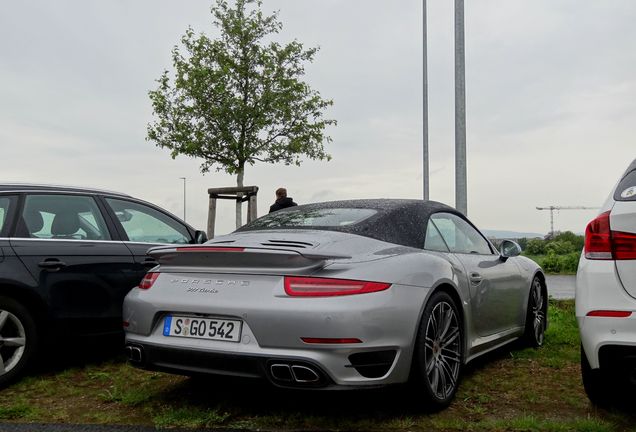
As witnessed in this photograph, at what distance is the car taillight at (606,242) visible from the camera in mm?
3504

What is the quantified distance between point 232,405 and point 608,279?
2.37 m

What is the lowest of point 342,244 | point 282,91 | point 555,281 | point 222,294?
point 555,281

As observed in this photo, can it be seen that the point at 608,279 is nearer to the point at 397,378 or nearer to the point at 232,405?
the point at 397,378

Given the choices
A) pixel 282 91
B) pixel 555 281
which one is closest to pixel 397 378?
pixel 555 281

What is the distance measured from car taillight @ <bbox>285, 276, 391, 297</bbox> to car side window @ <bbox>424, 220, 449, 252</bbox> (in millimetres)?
1012

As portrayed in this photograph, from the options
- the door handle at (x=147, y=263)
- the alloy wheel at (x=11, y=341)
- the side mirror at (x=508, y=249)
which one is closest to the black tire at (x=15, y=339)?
the alloy wheel at (x=11, y=341)

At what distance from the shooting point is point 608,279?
139 inches

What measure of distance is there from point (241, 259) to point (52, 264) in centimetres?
207

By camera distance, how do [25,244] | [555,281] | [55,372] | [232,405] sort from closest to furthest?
[232,405]
[25,244]
[55,372]
[555,281]

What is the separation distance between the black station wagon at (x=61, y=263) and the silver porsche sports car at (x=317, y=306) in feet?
3.92

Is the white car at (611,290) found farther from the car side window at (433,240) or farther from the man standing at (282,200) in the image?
the man standing at (282,200)

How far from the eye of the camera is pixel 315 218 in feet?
15.1

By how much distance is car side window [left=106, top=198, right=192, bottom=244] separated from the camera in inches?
232

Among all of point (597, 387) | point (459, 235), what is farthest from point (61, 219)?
point (597, 387)
